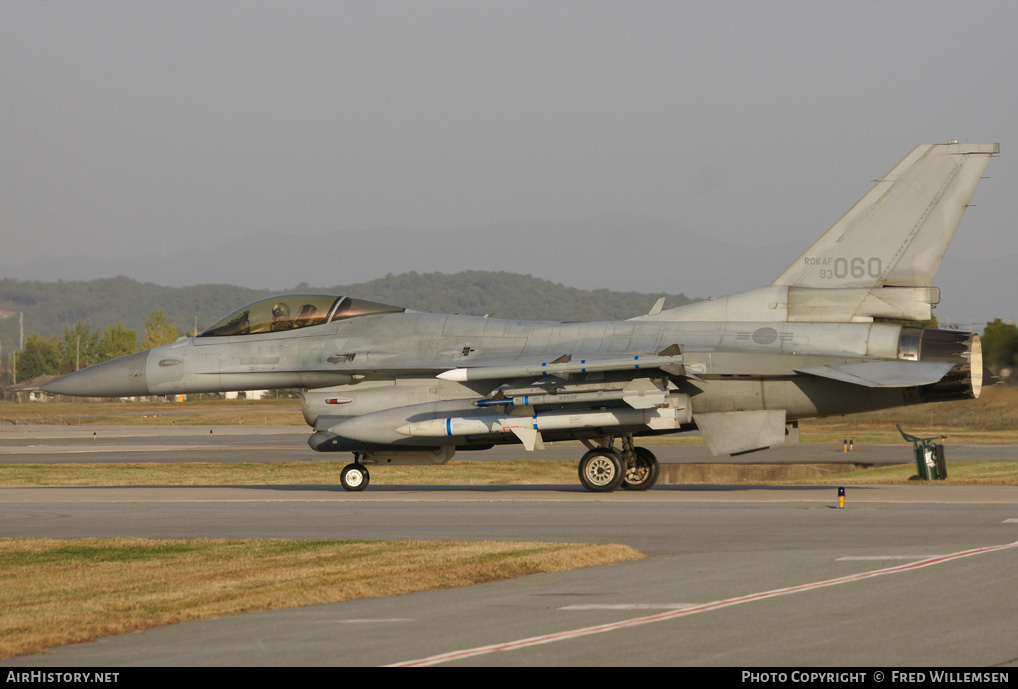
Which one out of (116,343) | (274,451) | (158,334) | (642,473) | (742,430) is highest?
(116,343)

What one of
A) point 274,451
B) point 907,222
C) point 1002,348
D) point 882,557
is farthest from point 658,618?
point 274,451

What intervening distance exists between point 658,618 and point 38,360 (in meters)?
149

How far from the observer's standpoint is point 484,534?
47.1ft

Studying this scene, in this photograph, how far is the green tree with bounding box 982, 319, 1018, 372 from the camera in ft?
102

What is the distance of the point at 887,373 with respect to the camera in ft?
60.0

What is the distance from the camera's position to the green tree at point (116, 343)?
135 meters

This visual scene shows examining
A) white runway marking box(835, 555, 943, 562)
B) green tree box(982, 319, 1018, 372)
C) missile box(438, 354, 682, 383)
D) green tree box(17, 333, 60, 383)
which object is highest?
green tree box(17, 333, 60, 383)

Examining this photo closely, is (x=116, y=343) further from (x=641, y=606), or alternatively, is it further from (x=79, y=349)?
(x=641, y=606)

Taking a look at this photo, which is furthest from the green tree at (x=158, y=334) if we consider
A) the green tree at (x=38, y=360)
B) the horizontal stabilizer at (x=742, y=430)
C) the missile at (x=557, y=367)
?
the horizontal stabilizer at (x=742, y=430)

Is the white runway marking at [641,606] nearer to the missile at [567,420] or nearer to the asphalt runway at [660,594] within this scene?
the asphalt runway at [660,594]

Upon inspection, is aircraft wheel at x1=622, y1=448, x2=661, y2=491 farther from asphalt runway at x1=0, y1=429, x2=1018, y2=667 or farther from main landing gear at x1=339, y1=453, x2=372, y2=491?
main landing gear at x1=339, y1=453, x2=372, y2=491

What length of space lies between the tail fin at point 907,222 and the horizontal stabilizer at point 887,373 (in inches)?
65.5

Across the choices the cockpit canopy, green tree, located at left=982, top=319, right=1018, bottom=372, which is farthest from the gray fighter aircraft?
green tree, located at left=982, top=319, right=1018, bottom=372
